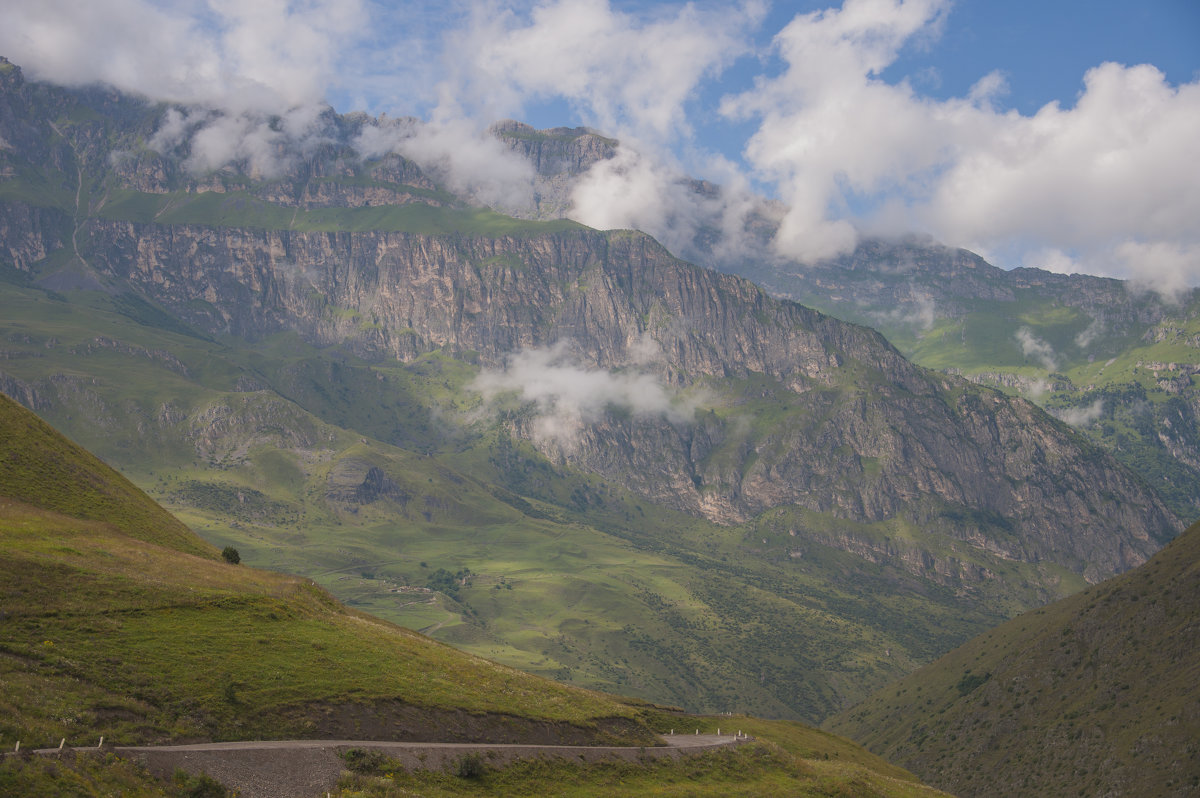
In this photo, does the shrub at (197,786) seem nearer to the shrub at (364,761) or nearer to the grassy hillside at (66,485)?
the shrub at (364,761)

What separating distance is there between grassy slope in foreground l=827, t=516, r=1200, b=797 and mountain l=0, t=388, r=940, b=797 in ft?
155

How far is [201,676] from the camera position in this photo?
63.4 m

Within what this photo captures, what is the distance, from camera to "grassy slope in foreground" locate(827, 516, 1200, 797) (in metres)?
128

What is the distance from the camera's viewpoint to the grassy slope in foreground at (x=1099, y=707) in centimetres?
12838

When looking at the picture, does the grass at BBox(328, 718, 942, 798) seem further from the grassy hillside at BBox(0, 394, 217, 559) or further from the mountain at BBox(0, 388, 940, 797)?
the grassy hillside at BBox(0, 394, 217, 559)

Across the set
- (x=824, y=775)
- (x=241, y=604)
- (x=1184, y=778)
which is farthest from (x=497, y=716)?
(x=1184, y=778)

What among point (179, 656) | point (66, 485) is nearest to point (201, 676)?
point (179, 656)

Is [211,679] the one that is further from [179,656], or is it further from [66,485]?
[66,485]

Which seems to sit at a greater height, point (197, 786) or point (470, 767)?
point (197, 786)

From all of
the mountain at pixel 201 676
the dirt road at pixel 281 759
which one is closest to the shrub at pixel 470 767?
the dirt road at pixel 281 759

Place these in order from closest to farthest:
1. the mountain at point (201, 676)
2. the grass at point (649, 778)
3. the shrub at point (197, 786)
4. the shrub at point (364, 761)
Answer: the shrub at point (197, 786), the mountain at point (201, 676), the shrub at point (364, 761), the grass at point (649, 778)

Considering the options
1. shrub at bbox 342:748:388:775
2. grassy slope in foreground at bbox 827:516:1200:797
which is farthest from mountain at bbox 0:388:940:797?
grassy slope in foreground at bbox 827:516:1200:797

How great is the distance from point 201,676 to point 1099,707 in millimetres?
154519

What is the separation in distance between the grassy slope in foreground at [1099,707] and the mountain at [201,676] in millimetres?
47219
